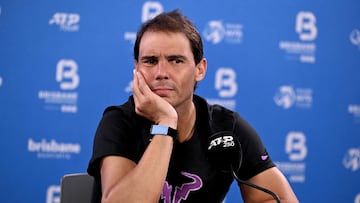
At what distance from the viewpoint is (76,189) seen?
1.78 metres

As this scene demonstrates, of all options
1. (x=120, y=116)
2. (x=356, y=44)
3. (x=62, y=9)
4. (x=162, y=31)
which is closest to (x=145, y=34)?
(x=162, y=31)

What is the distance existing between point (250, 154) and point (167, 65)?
42cm

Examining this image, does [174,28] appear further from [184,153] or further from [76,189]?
[76,189]

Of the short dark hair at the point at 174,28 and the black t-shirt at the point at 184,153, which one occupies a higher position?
the short dark hair at the point at 174,28

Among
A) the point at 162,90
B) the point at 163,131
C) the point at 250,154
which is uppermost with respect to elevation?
the point at 162,90

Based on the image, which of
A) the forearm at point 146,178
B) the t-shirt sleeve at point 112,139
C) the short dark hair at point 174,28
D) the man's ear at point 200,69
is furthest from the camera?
the man's ear at point 200,69

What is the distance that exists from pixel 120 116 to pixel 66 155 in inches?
60.7

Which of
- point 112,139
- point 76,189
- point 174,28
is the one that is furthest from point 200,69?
point 76,189

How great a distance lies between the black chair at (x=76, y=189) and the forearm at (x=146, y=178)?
0.40 m

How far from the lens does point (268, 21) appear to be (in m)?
3.33

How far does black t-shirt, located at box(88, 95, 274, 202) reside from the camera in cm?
153

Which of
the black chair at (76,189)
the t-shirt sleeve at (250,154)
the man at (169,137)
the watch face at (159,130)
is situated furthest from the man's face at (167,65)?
the black chair at (76,189)

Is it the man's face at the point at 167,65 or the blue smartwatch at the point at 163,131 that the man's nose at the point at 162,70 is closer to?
the man's face at the point at 167,65

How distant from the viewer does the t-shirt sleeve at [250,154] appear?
1.67m
